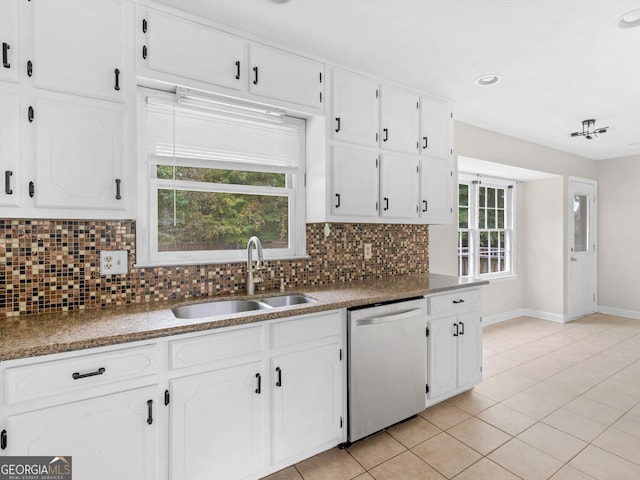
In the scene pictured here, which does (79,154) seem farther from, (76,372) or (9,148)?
(76,372)

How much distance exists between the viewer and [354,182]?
261 centimetres

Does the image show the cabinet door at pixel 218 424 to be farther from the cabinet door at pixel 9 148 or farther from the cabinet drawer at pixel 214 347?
the cabinet door at pixel 9 148

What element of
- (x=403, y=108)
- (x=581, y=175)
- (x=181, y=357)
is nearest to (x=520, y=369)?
(x=403, y=108)

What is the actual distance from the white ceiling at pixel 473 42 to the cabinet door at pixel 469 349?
1.92 metres

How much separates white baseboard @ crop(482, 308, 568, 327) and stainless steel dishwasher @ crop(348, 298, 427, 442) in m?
2.95

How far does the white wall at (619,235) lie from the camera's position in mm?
5320

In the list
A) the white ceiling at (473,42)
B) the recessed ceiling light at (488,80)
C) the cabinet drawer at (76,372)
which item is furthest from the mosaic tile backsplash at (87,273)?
the recessed ceiling light at (488,80)

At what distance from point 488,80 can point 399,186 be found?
1.11 meters

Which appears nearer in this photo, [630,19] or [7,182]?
[7,182]

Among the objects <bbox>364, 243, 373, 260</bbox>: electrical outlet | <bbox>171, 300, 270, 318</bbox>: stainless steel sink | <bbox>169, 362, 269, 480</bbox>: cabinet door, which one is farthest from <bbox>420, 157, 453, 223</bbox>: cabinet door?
<bbox>169, 362, 269, 480</bbox>: cabinet door

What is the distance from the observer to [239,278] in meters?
2.40

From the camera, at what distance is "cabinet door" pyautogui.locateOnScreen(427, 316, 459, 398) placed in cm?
254

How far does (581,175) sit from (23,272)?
22.4 ft

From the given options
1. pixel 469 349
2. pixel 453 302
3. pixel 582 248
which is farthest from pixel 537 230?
pixel 453 302
